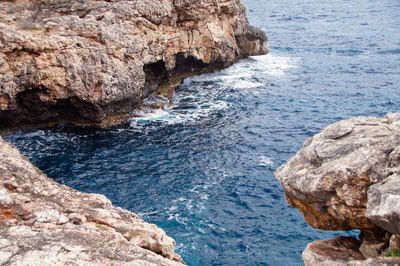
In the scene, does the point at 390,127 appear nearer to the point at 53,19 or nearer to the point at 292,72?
the point at 53,19

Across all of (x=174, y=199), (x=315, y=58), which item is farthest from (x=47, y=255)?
(x=315, y=58)

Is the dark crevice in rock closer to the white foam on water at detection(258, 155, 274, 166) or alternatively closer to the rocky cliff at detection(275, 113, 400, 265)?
the white foam on water at detection(258, 155, 274, 166)

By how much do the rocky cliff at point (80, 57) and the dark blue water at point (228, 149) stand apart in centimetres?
197

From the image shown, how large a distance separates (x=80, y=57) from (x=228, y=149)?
1369 cm

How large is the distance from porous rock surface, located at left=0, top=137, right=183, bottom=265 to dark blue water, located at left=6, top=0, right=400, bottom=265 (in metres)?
8.11

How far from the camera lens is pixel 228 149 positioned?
29656 millimetres

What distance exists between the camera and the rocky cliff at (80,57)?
28359mm

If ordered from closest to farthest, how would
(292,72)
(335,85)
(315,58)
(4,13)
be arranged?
(4,13), (335,85), (292,72), (315,58)

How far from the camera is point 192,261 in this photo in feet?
61.0

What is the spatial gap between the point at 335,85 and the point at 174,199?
28.2 m

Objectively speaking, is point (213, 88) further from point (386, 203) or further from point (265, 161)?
point (386, 203)

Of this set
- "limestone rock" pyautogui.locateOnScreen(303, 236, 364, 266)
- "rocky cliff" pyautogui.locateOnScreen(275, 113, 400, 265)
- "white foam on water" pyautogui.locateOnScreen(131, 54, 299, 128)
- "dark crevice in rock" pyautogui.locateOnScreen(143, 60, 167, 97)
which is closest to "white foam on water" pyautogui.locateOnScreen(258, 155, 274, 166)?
"white foam on water" pyautogui.locateOnScreen(131, 54, 299, 128)

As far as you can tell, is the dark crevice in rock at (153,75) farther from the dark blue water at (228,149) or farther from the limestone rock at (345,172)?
the limestone rock at (345,172)

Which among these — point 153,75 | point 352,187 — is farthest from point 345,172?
point 153,75
